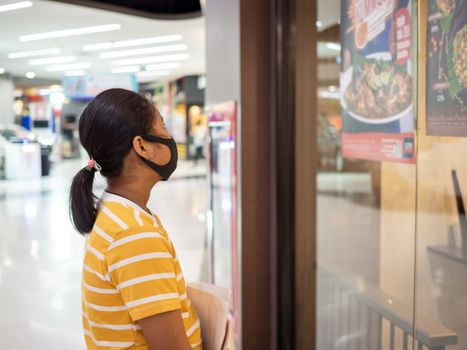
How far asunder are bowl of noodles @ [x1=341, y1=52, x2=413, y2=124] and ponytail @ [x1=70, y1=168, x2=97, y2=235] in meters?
1.10

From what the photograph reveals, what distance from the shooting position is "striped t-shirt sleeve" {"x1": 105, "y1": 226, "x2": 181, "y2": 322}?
3.54 feet

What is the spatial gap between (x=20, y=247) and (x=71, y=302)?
2357 mm

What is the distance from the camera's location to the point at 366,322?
260 centimetres

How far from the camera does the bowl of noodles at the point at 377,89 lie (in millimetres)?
1812

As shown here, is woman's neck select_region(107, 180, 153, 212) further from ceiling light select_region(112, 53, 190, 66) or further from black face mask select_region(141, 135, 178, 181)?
ceiling light select_region(112, 53, 190, 66)

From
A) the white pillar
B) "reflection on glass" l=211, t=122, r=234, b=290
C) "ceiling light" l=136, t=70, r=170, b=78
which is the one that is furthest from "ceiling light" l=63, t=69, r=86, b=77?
"reflection on glass" l=211, t=122, r=234, b=290

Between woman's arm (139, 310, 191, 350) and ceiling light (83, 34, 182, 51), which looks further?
ceiling light (83, 34, 182, 51)

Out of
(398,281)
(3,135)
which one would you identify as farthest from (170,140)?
(3,135)

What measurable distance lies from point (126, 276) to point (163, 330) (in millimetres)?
141

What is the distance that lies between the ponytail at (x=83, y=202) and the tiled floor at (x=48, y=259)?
266 cm

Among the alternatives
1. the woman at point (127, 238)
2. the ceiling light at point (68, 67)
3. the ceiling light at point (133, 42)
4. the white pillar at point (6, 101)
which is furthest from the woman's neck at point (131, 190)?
the white pillar at point (6, 101)

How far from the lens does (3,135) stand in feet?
49.6

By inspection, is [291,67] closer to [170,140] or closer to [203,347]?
[170,140]

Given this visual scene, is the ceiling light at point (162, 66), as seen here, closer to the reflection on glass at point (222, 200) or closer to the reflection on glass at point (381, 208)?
the reflection on glass at point (381, 208)
